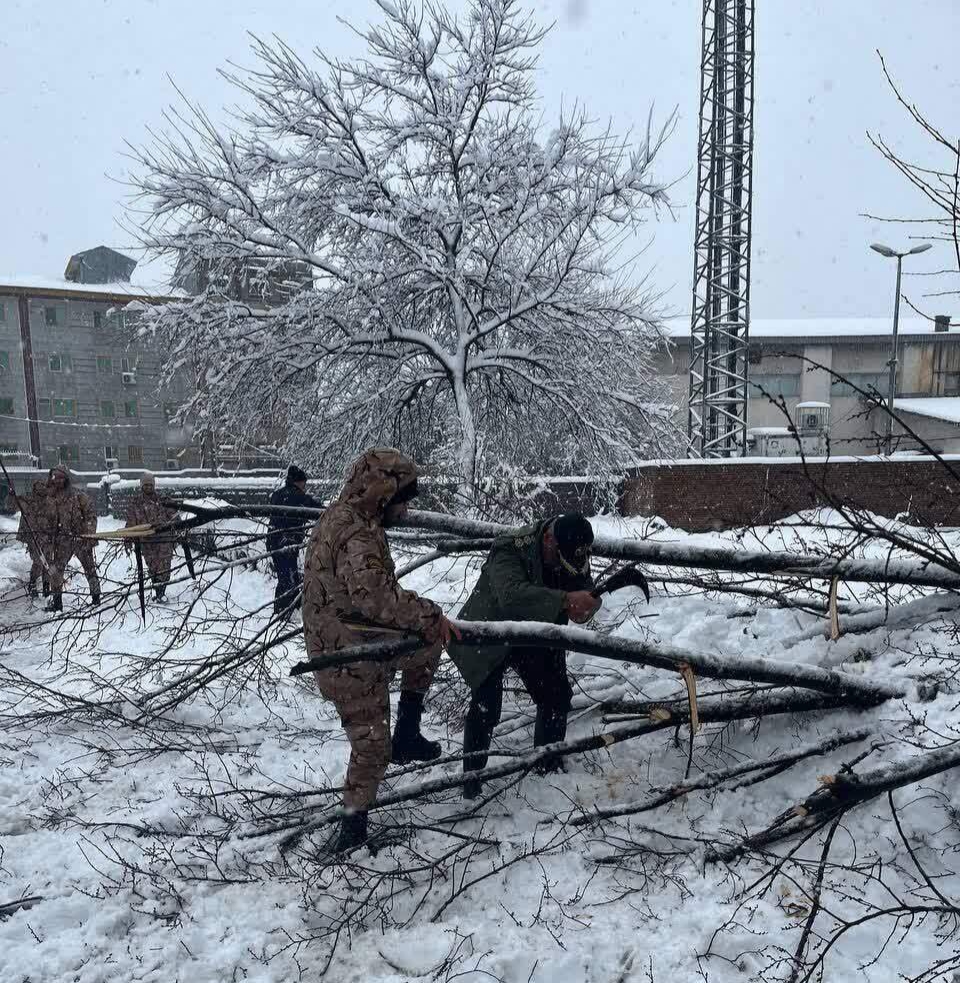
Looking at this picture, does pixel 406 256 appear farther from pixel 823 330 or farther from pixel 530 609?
pixel 823 330

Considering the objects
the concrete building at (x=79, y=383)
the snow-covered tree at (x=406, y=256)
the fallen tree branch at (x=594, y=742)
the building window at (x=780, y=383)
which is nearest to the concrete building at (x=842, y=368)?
the building window at (x=780, y=383)

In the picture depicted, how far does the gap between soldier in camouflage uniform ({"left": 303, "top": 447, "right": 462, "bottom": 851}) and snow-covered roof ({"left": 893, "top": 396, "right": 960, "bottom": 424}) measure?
90.9 feet

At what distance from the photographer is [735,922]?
2709 millimetres

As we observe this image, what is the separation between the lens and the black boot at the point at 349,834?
3.19 m

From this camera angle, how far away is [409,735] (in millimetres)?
3723

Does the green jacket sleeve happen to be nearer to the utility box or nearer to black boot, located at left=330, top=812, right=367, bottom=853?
black boot, located at left=330, top=812, right=367, bottom=853

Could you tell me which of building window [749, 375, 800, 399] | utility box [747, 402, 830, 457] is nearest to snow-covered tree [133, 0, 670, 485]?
utility box [747, 402, 830, 457]

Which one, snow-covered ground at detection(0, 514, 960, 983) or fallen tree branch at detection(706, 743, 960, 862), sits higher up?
fallen tree branch at detection(706, 743, 960, 862)

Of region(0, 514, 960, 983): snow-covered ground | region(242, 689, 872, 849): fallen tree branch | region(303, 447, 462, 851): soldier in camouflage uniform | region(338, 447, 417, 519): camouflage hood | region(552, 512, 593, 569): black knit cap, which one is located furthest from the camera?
region(552, 512, 593, 569): black knit cap

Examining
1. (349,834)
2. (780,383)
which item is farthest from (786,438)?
(349,834)

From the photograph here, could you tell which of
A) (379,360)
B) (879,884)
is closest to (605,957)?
(879,884)

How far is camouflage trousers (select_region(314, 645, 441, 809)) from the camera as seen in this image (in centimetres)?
303

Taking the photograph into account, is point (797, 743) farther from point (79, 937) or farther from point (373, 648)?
point (79, 937)

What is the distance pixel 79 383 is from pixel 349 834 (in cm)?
3835
